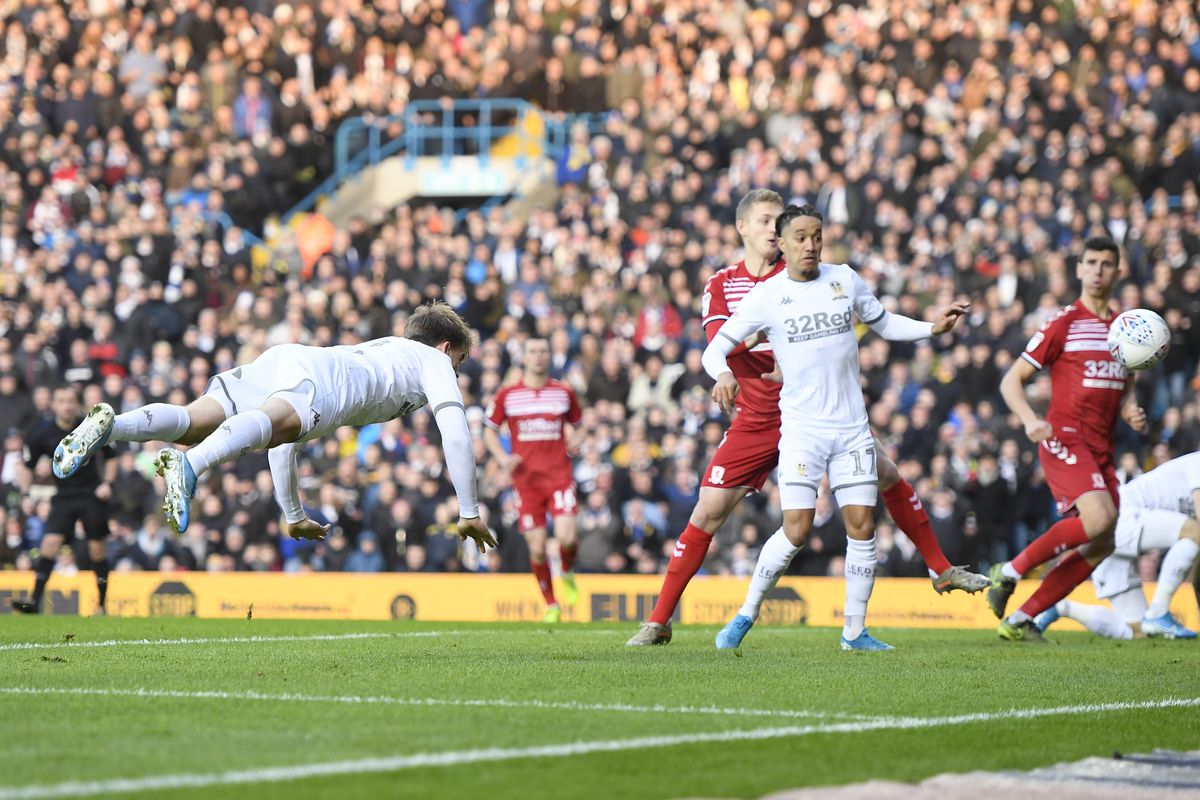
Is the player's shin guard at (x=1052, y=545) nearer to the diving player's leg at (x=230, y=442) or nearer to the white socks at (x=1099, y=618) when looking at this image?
the white socks at (x=1099, y=618)

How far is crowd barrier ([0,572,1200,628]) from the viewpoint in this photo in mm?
16578

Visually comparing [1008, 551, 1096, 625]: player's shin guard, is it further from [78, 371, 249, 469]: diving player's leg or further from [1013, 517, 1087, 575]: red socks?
[78, 371, 249, 469]: diving player's leg

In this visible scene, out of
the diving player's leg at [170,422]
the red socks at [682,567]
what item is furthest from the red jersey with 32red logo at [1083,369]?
the diving player's leg at [170,422]

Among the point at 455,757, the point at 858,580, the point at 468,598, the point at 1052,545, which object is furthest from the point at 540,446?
the point at 455,757

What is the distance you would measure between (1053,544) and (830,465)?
2.34 metres

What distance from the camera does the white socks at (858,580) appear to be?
1020cm

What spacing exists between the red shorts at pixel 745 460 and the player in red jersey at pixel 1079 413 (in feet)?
6.11

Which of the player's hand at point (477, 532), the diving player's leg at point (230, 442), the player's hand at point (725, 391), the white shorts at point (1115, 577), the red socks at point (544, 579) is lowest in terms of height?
the red socks at point (544, 579)

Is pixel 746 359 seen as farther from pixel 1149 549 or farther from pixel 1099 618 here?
pixel 1149 549

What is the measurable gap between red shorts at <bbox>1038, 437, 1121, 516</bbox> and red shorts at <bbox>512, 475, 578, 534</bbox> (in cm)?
503

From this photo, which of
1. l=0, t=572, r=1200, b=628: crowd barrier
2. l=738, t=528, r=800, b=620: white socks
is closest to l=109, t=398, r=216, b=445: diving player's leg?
l=738, t=528, r=800, b=620: white socks

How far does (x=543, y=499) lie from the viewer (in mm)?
15539

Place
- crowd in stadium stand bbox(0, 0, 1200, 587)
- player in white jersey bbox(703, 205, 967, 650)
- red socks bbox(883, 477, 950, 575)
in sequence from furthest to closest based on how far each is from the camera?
crowd in stadium stand bbox(0, 0, 1200, 587), red socks bbox(883, 477, 950, 575), player in white jersey bbox(703, 205, 967, 650)

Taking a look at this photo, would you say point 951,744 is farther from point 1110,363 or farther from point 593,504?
point 593,504
